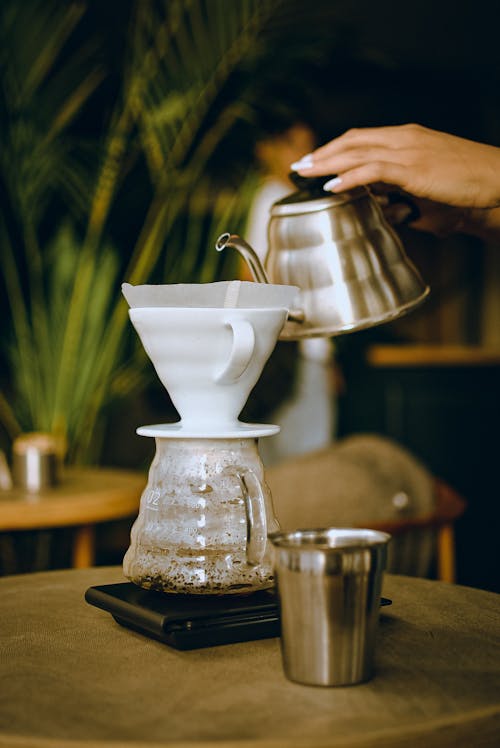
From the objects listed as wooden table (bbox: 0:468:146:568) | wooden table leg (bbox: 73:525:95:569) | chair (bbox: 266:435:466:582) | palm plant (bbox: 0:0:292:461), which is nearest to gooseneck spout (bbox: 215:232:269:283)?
chair (bbox: 266:435:466:582)

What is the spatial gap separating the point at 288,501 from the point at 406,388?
8.89ft

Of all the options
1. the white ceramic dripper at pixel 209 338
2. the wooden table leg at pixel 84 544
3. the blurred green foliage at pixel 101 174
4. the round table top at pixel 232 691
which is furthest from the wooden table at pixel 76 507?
the white ceramic dripper at pixel 209 338

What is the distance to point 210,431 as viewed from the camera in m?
0.98

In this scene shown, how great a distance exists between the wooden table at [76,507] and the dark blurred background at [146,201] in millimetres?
715

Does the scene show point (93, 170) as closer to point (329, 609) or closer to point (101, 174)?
point (101, 174)

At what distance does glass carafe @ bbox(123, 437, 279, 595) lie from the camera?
3.18 ft

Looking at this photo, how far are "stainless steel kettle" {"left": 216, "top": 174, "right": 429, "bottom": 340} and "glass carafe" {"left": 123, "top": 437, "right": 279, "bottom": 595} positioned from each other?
0.19 m

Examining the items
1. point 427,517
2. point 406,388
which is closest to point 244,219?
point 427,517

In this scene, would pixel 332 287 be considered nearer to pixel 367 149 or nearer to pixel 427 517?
pixel 367 149

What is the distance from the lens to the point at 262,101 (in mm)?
3230

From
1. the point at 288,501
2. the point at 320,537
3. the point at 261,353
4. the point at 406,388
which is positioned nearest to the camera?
the point at 320,537

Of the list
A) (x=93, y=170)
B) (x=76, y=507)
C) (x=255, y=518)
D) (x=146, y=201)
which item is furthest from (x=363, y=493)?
(x=146, y=201)

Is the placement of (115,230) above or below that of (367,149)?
above

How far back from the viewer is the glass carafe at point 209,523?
97cm
